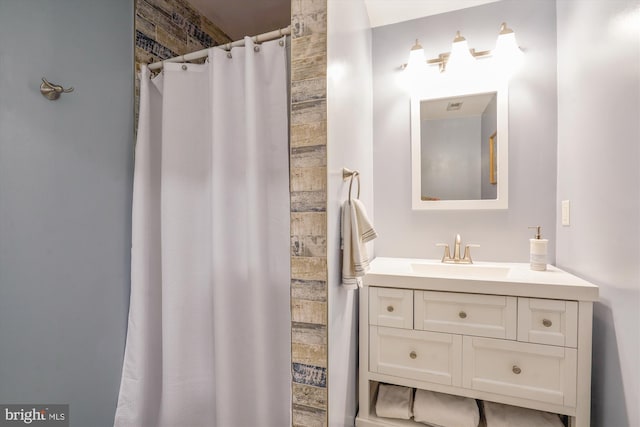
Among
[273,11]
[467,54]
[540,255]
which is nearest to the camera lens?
[540,255]

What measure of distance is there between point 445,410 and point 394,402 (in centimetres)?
23

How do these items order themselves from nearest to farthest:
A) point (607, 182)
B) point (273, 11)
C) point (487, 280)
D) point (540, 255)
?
point (607, 182) → point (487, 280) → point (540, 255) → point (273, 11)

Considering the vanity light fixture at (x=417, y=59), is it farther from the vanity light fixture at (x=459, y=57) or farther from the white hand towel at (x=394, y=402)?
the white hand towel at (x=394, y=402)

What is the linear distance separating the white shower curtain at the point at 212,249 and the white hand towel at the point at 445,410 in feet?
2.09

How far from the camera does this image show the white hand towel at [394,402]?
1.35 meters

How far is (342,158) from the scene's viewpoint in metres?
1.22

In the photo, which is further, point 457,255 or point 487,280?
point 457,255

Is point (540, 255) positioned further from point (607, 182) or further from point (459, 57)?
point (459, 57)

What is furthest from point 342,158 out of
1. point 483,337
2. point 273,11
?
point 273,11

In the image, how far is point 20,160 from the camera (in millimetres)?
1090

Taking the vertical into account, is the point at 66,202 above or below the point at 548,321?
above

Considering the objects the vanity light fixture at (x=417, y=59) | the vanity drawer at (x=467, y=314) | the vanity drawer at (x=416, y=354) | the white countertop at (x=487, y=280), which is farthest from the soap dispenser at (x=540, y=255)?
the vanity light fixture at (x=417, y=59)

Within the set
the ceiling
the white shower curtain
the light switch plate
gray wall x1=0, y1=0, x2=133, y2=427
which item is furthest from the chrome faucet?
gray wall x1=0, y1=0, x2=133, y2=427

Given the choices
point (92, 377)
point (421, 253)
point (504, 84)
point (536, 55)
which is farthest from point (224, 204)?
point (536, 55)
